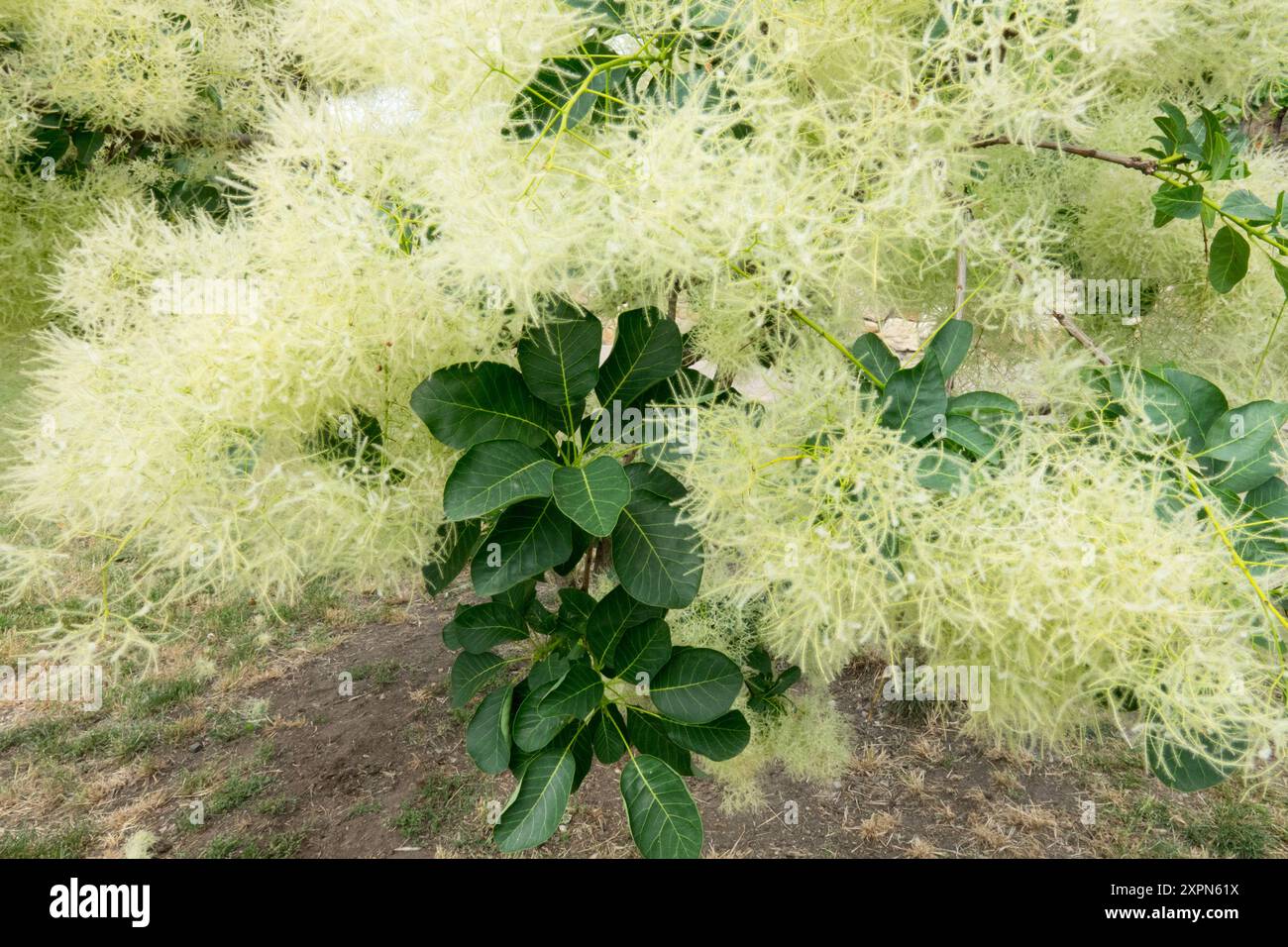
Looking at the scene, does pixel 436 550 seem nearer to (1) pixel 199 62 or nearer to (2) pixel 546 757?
(2) pixel 546 757

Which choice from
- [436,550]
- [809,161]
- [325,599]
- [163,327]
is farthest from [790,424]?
[325,599]

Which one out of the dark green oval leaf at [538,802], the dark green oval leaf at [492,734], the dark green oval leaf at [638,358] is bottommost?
the dark green oval leaf at [492,734]

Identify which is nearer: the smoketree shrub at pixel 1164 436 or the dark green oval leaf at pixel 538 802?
the smoketree shrub at pixel 1164 436

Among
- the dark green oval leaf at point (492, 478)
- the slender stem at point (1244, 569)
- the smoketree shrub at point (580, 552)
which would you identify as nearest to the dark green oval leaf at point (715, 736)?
the smoketree shrub at point (580, 552)

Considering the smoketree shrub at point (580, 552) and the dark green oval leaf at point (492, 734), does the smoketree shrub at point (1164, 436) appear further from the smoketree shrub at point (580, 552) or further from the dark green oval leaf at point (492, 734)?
the dark green oval leaf at point (492, 734)

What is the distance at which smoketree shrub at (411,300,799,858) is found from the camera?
0.78 m

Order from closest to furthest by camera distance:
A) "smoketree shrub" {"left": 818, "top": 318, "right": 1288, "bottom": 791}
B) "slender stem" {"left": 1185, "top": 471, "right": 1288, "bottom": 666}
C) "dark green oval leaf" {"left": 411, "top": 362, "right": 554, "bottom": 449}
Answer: "slender stem" {"left": 1185, "top": 471, "right": 1288, "bottom": 666} < "smoketree shrub" {"left": 818, "top": 318, "right": 1288, "bottom": 791} < "dark green oval leaf" {"left": 411, "top": 362, "right": 554, "bottom": 449}

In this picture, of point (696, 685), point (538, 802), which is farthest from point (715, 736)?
point (538, 802)

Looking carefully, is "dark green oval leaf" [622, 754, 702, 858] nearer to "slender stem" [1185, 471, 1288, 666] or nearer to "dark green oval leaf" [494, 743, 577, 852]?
"dark green oval leaf" [494, 743, 577, 852]

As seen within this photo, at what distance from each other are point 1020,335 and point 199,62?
4.40ft

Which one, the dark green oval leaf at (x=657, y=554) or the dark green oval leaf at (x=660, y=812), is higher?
the dark green oval leaf at (x=657, y=554)

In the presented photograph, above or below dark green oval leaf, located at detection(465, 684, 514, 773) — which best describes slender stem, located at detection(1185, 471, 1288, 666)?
above

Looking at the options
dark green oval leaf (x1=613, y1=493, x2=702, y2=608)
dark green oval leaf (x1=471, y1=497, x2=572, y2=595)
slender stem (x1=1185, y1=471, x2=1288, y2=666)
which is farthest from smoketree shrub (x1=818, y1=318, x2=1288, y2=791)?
dark green oval leaf (x1=471, y1=497, x2=572, y2=595)

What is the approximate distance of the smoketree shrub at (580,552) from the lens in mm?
779
